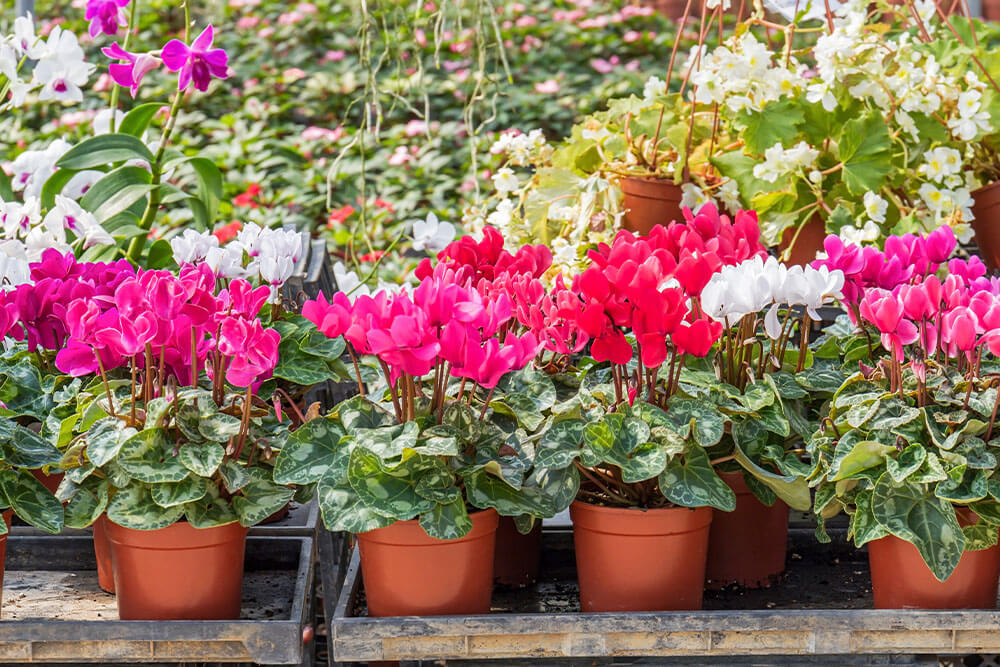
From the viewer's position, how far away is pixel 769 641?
1312 mm

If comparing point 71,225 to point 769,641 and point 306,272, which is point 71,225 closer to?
point 306,272

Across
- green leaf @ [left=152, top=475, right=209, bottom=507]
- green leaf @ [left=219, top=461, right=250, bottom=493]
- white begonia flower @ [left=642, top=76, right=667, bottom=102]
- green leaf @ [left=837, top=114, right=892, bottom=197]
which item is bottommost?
green leaf @ [left=152, top=475, right=209, bottom=507]

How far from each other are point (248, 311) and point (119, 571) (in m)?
0.36

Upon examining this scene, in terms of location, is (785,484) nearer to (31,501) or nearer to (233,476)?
(233,476)

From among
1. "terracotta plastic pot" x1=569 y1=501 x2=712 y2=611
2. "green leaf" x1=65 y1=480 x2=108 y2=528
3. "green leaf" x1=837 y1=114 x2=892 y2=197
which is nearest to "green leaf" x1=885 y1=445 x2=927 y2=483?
"terracotta plastic pot" x1=569 y1=501 x2=712 y2=611

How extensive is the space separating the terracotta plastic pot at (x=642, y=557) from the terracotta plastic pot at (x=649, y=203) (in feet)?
2.80

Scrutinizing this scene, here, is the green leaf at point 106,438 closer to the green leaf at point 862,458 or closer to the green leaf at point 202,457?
the green leaf at point 202,457

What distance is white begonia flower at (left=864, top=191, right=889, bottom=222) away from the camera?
1.97m

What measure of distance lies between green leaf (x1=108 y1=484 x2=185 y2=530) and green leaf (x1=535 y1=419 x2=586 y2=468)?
0.43 metres

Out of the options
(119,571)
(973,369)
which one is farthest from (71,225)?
(973,369)

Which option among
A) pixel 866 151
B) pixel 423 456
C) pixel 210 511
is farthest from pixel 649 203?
pixel 210 511

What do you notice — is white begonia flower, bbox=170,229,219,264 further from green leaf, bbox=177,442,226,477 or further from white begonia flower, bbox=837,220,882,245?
white begonia flower, bbox=837,220,882,245

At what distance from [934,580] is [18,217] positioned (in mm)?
1471

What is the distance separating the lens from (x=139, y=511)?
51.4 inches
